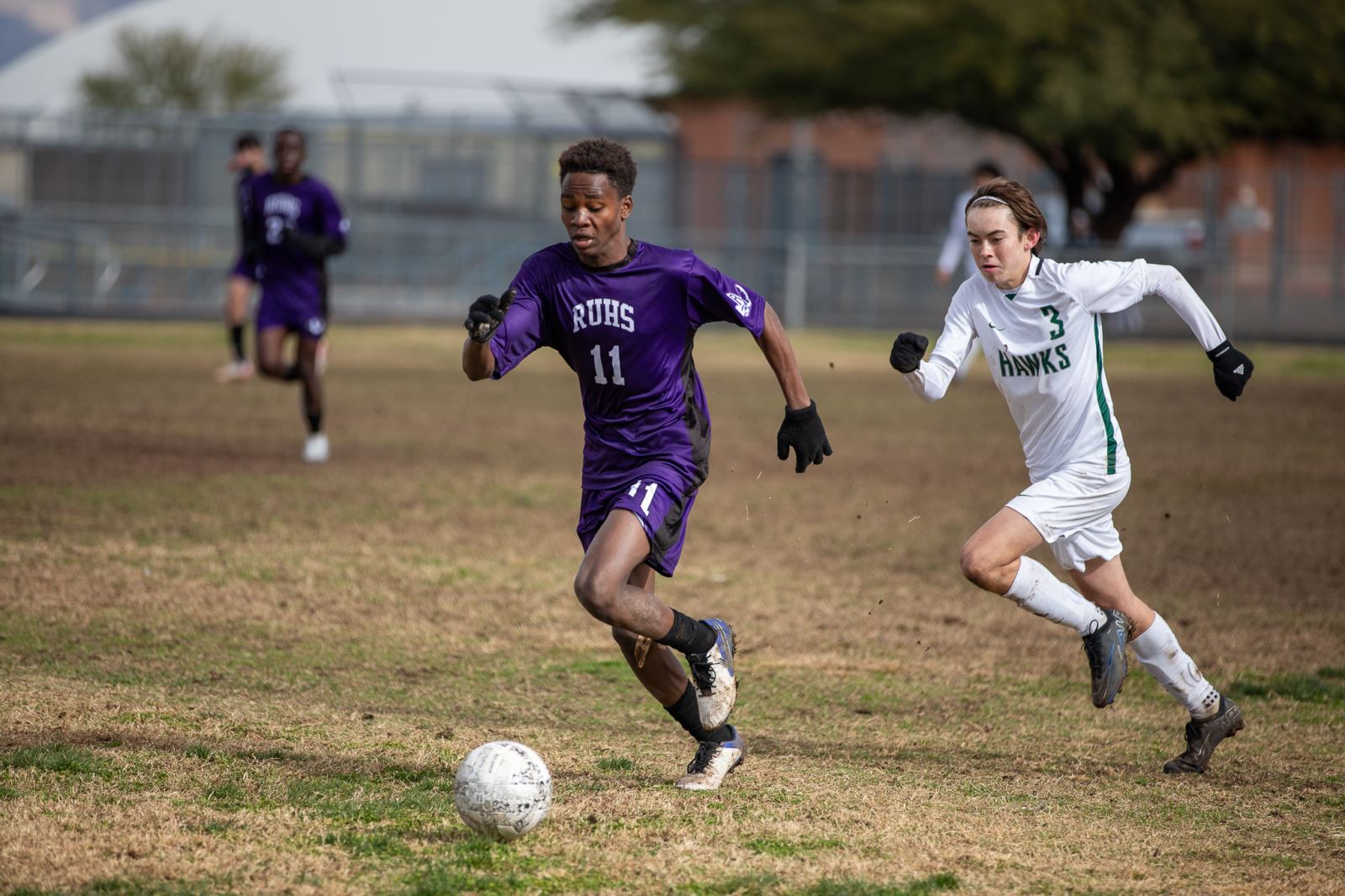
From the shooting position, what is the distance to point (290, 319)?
11820mm

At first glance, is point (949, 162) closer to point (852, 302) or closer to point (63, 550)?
point (852, 302)

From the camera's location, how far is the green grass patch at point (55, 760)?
5008mm

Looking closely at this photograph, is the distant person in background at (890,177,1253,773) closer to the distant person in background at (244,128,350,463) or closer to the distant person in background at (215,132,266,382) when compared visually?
the distant person in background at (244,128,350,463)

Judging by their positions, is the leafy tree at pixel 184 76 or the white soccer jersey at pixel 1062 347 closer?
the white soccer jersey at pixel 1062 347

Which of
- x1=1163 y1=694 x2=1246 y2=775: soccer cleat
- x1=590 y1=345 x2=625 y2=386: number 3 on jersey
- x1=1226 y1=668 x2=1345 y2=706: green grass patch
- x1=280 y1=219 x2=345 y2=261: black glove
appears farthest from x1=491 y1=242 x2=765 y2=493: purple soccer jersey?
x1=280 y1=219 x2=345 y2=261: black glove

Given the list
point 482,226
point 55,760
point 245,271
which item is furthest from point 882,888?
point 482,226

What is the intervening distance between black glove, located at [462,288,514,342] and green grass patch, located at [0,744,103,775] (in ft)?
6.08

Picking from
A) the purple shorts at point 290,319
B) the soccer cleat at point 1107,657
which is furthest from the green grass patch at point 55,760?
the purple shorts at point 290,319

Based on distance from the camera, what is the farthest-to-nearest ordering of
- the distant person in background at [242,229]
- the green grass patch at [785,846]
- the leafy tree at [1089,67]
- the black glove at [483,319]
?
the leafy tree at [1089,67], the distant person in background at [242,229], the black glove at [483,319], the green grass patch at [785,846]

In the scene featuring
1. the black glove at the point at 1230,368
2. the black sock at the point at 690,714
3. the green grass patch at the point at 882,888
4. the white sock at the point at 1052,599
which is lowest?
the green grass patch at the point at 882,888

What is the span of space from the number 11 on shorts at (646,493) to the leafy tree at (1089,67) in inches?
971

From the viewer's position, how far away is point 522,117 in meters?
31.3

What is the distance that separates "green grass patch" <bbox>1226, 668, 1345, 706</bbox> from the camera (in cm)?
657

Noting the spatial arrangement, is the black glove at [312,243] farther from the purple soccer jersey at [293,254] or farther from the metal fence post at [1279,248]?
the metal fence post at [1279,248]
